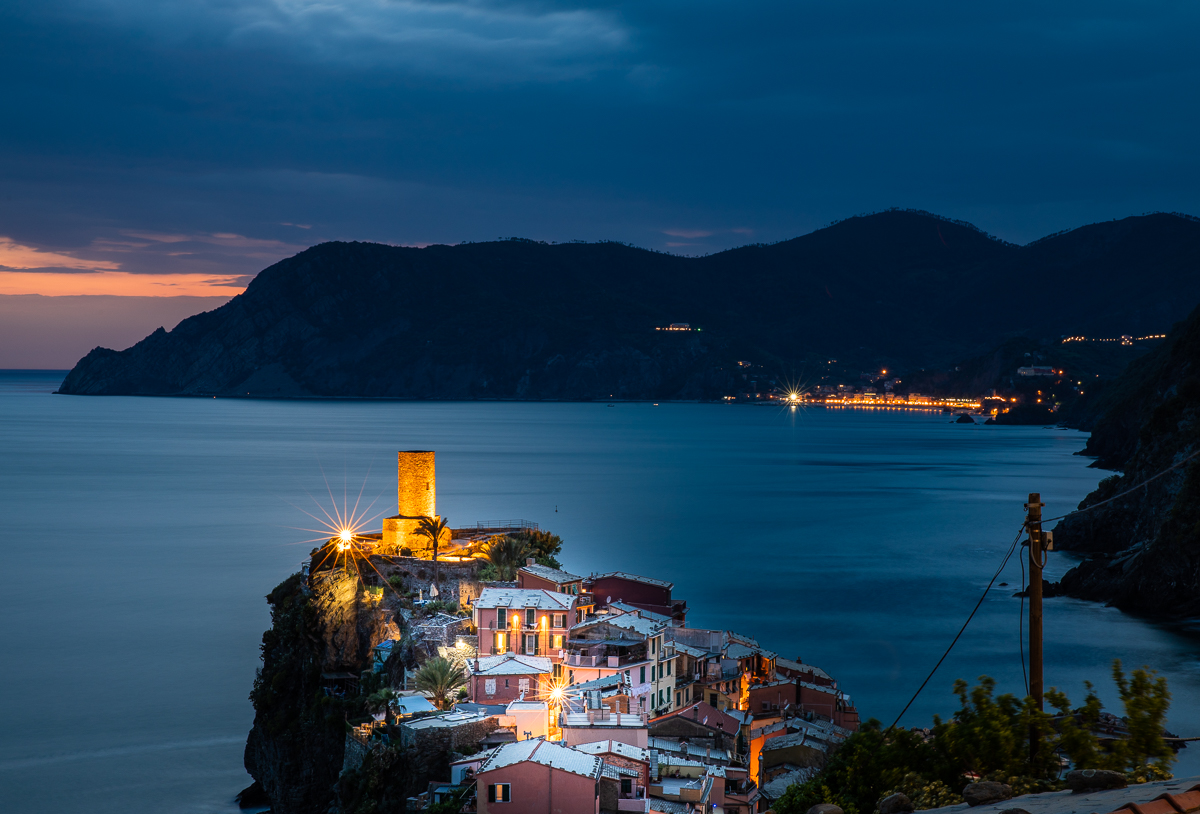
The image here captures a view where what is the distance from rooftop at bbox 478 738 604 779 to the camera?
14.6 m

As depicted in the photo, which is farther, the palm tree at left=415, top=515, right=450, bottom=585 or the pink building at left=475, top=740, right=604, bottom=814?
the palm tree at left=415, top=515, right=450, bottom=585

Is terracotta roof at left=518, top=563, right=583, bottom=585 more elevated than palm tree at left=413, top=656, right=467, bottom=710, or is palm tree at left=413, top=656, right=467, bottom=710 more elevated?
terracotta roof at left=518, top=563, right=583, bottom=585

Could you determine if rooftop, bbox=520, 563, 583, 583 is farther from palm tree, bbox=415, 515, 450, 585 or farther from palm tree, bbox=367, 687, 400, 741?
palm tree, bbox=367, 687, 400, 741

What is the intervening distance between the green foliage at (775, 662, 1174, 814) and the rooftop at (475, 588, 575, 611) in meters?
12.5

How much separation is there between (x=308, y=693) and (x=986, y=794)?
21023 mm

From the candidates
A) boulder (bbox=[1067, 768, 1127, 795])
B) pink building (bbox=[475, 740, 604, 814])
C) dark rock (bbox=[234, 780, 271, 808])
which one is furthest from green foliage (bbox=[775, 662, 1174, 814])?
dark rock (bbox=[234, 780, 271, 808])

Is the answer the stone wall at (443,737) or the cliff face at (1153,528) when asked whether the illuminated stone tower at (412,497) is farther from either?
the cliff face at (1153,528)

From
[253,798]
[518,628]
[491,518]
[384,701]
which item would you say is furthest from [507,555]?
[491,518]

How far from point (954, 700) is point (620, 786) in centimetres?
1590

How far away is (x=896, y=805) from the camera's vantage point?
719 cm

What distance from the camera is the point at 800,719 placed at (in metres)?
22.0

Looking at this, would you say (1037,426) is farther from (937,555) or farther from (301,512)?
(301,512)

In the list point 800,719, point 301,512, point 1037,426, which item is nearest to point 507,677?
point 800,719

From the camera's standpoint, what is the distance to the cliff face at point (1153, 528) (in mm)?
36219
